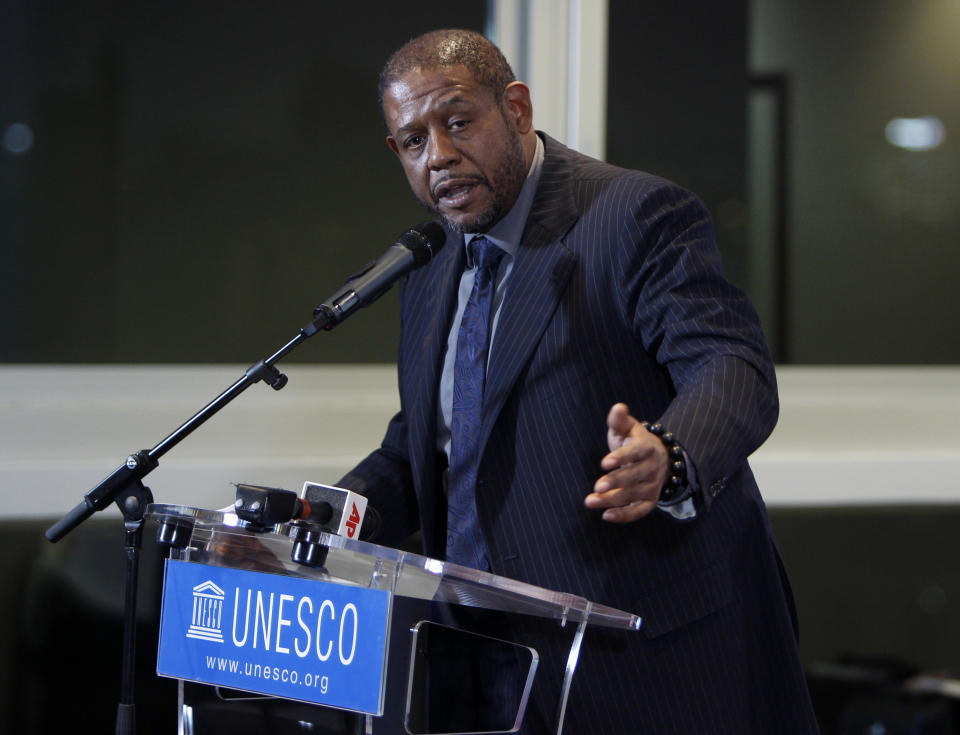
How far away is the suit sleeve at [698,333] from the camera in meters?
1.11

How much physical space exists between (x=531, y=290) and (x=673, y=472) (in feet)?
1.22

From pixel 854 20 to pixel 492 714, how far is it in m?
2.64

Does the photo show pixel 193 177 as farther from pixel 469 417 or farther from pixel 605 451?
pixel 605 451

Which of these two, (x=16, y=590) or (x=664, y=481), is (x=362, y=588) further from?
(x=16, y=590)

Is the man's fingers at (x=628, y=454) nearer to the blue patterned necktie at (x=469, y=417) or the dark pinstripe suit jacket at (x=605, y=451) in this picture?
the dark pinstripe suit jacket at (x=605, y=451)

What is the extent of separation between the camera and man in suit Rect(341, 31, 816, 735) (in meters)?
1.23

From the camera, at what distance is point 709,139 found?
2895mm

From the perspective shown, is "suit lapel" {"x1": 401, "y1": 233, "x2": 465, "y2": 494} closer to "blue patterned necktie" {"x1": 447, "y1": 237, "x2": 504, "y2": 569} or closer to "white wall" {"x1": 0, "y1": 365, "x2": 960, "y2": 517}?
"blue patterned necktie" {"x1": 447, "y1": 237, "x2": 504, "y2": 569}

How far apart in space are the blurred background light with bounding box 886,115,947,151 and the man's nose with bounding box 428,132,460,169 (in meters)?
2.14

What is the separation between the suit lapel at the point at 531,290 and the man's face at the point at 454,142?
2.7 inches

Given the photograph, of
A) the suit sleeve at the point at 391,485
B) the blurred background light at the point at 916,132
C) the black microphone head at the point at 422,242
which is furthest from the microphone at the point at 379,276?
the blurred background light at the point at 916,132

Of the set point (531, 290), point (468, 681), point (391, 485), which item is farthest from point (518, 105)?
point (468, 681)

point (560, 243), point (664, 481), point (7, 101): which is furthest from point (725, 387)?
point (7, 101)

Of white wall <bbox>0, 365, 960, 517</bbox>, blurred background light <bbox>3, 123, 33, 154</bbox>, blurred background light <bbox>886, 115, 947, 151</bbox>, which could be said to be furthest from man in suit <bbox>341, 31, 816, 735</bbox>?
blurred background light <bbox>886, 115, 947, 151</bbox>
